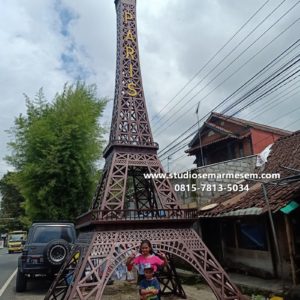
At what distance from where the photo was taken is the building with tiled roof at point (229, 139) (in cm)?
2317

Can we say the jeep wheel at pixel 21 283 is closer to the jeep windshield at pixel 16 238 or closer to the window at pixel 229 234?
the window at pixel 229 234

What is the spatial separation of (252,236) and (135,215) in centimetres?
542

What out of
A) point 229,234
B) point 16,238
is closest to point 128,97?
point 229,234

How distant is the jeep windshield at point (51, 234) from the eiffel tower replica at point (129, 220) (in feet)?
8.26

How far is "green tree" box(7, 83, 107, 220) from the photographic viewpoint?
18219mm

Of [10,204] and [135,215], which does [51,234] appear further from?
[10,204]

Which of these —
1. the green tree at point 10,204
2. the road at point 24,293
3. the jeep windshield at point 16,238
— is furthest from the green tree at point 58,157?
the green tree at point 10,204

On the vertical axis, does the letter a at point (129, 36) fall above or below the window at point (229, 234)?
above

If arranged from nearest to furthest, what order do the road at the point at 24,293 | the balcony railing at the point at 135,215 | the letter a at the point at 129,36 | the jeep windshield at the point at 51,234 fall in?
the balcony railing at the point at 135,215
the road at the point at 24,293
the jeep windshield at the point at 51,234
the letter a at the point at 129,36

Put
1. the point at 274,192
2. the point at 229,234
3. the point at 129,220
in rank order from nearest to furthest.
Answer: the point at 129,220, the point at 274,192, the point at 229,234

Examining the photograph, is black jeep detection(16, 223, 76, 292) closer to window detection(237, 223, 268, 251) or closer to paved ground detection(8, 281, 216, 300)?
paved ground detection(8, 281, 216, 300)

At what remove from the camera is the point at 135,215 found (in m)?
9.05

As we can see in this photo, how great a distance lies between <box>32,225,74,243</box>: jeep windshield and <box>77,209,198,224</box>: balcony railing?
→ 11.6ft

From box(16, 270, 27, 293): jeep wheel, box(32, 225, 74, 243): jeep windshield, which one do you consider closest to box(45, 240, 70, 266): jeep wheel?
box(16, 270, 27, 293): jeep wheel
